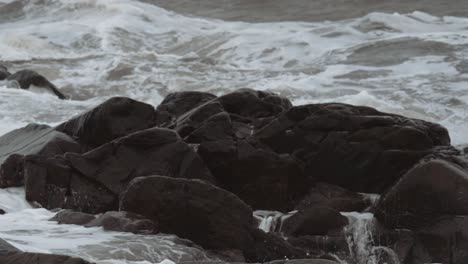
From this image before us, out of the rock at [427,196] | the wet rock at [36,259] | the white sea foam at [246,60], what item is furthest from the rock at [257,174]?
the white sea foam at [246,60]

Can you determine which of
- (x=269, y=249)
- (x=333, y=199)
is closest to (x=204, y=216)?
(x=269, y=249)

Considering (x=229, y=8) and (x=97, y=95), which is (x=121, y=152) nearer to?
(x=97, y=95)

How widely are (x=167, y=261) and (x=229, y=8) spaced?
1934 cm

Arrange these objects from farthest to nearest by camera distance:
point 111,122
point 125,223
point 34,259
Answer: point 111,122
point 125,223
point 34,259

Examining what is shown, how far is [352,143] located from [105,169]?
2.26 m

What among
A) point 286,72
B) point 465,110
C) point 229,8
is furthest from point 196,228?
point 229,8

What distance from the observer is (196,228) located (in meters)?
6.24

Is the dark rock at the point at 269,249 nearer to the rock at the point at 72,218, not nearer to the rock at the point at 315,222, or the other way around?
the rock at the point at 315,222

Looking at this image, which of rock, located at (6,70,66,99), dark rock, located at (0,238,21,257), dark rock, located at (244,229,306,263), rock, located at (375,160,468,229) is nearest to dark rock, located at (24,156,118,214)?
dark rock, located at (244,229,306,263)

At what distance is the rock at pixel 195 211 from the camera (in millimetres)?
6195

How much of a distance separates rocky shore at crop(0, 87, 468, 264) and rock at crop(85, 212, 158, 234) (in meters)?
0.01

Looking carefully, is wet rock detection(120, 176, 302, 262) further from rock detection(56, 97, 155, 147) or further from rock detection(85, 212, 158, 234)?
rock detection(56, 97, 155, 147)

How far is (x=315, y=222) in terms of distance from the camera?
659 centimetres

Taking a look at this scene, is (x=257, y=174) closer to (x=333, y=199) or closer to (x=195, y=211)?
(x=333, y=199)
